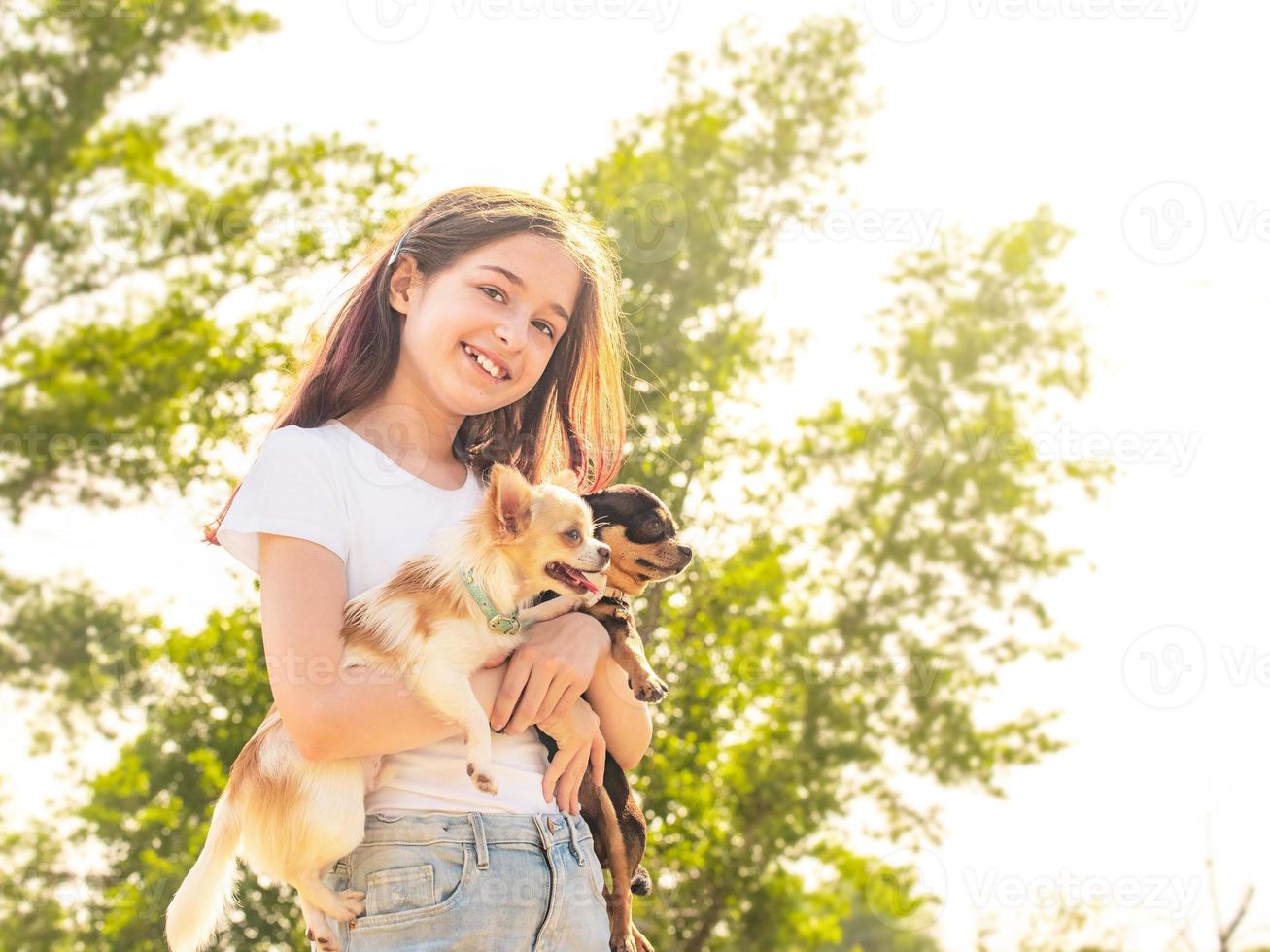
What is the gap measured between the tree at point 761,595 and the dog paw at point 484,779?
139 inches

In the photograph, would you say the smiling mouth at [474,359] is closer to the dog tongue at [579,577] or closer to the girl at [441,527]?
the girl at [441,527]

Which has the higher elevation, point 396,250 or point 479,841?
point 396,250

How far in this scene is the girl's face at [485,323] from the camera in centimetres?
294

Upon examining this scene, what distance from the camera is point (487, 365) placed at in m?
2.95

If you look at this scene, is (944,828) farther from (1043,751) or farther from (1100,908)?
(1100,908)

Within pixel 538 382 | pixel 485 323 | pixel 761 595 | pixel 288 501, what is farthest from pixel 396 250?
pixel 761 595

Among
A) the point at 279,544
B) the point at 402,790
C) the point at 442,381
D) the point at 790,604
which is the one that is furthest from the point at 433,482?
the point at 790,604

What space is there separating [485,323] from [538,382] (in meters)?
0.59

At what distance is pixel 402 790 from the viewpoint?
8.37ft

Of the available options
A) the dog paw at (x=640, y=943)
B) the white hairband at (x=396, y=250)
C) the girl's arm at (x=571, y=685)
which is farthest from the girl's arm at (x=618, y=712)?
the white hairband at (x=396, y=250)

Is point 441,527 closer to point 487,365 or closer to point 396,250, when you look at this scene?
point 487,365

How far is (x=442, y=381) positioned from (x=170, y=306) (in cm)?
1125

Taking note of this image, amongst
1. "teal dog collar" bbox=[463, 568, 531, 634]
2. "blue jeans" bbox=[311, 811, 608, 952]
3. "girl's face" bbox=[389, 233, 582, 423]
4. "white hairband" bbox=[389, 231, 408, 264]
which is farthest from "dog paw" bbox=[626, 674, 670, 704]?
"white hairband" bbox=[389, 231, 408, 264]

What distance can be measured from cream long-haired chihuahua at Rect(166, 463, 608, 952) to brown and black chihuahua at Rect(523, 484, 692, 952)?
0.42 m
